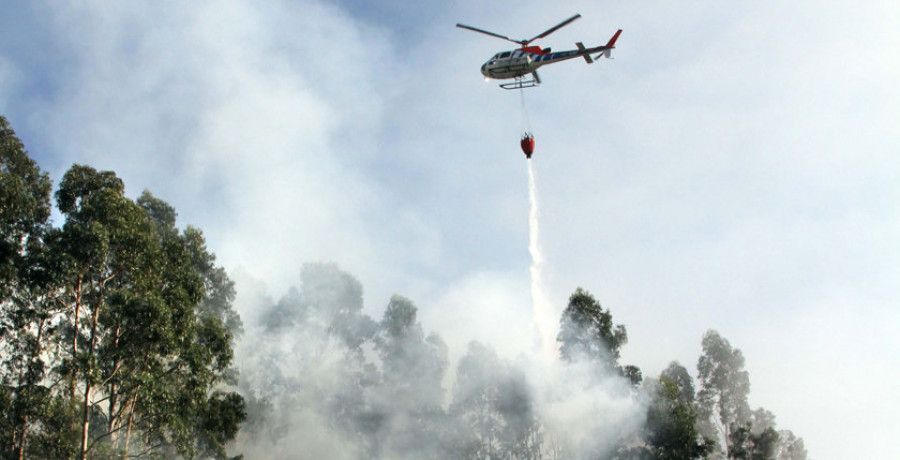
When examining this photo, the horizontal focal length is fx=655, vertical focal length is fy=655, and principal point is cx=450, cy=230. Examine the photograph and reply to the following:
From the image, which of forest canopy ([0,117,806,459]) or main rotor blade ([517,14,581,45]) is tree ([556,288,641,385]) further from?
main rotor blade ([517,14,581,45])

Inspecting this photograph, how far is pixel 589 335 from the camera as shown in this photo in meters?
52.2

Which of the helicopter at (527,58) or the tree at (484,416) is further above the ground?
the helicopter at (527,58)

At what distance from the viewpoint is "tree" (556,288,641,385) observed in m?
51.6

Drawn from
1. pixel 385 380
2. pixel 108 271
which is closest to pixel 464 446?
pixel 385 380

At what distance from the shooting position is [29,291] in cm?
3138

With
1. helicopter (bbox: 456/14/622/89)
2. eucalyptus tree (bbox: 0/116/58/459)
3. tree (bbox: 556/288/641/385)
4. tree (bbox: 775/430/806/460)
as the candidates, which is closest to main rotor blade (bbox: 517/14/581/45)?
helicopter (bbox: 456/14/622/89)

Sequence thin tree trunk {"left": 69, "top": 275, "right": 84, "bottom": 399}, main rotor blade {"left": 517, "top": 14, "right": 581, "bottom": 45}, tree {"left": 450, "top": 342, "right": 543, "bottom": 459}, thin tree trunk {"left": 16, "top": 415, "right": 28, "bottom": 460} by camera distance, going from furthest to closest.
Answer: tree {"left": 450, "top": 342, "right": 543, "bottom": 459}, main rotor blade {"left": 517, "top": 14, "right": 581, "bottom": 45}, thin tree trunk {"left": 16, "top": 415, "right": 28, "bottom": 460}, thin tree trunk {"left": 69, "top": 275, "right": 84, "bottom": 399}

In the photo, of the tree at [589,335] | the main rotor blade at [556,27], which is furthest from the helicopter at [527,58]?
the tree at [589,335]

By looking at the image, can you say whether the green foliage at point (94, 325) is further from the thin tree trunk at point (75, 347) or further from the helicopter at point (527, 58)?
the helicopter at point (527, 58)

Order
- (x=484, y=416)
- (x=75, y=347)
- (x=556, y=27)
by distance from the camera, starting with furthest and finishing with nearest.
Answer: (x=484, y=416) < (x=556, y=27) < (x=75, y=347)

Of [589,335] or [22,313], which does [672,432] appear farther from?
[22,313]

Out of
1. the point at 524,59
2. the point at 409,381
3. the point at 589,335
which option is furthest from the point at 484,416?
the point at 524,59

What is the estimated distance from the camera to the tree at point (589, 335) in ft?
169

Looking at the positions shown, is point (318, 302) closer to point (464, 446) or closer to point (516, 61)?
point (464, 446)
